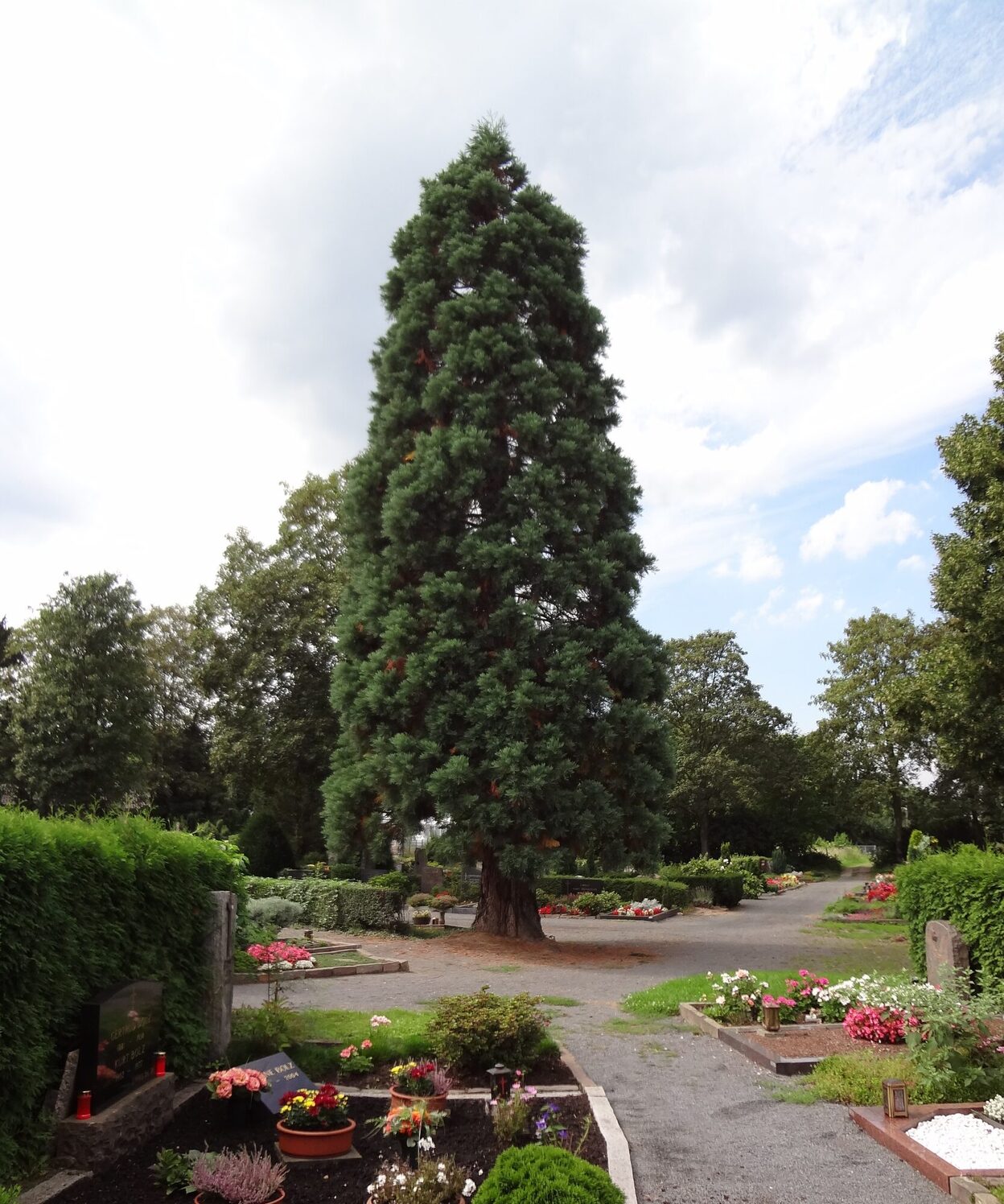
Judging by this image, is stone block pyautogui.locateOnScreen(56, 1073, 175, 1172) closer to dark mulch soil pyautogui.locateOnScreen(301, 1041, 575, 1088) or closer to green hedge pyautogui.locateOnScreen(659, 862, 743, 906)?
dark mulch soil pyautogui.locateOnScreen(301, 1041, 575, 1088)

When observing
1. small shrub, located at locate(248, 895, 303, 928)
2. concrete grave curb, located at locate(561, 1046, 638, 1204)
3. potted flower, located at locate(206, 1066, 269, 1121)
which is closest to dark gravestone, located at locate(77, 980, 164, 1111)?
potted flower, located at locate(206, 1066, 269, 1121)

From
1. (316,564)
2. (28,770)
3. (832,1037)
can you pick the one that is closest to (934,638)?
(316,564)

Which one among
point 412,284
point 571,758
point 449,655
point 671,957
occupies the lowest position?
point 671,957

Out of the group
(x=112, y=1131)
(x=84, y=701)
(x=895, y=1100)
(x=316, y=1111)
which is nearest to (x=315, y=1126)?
(x=316, y=1111)

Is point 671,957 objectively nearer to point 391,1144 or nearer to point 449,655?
point 449,655

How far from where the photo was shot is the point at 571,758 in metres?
18.1

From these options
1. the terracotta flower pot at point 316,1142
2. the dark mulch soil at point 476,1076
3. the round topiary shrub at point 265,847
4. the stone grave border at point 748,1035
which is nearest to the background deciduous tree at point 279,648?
the round topiary shrub at point 265,847

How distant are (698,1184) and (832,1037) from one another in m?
3.96

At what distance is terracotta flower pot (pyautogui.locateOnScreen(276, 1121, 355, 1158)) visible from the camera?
5.78 metres

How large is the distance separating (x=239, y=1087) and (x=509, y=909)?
12.7 meters

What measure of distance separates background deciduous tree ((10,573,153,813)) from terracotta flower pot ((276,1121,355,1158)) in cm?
3333

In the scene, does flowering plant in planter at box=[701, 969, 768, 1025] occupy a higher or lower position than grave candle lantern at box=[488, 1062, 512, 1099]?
lower

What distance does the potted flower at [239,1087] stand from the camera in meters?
6.14

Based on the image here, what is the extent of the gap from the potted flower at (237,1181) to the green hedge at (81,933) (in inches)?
43.0
